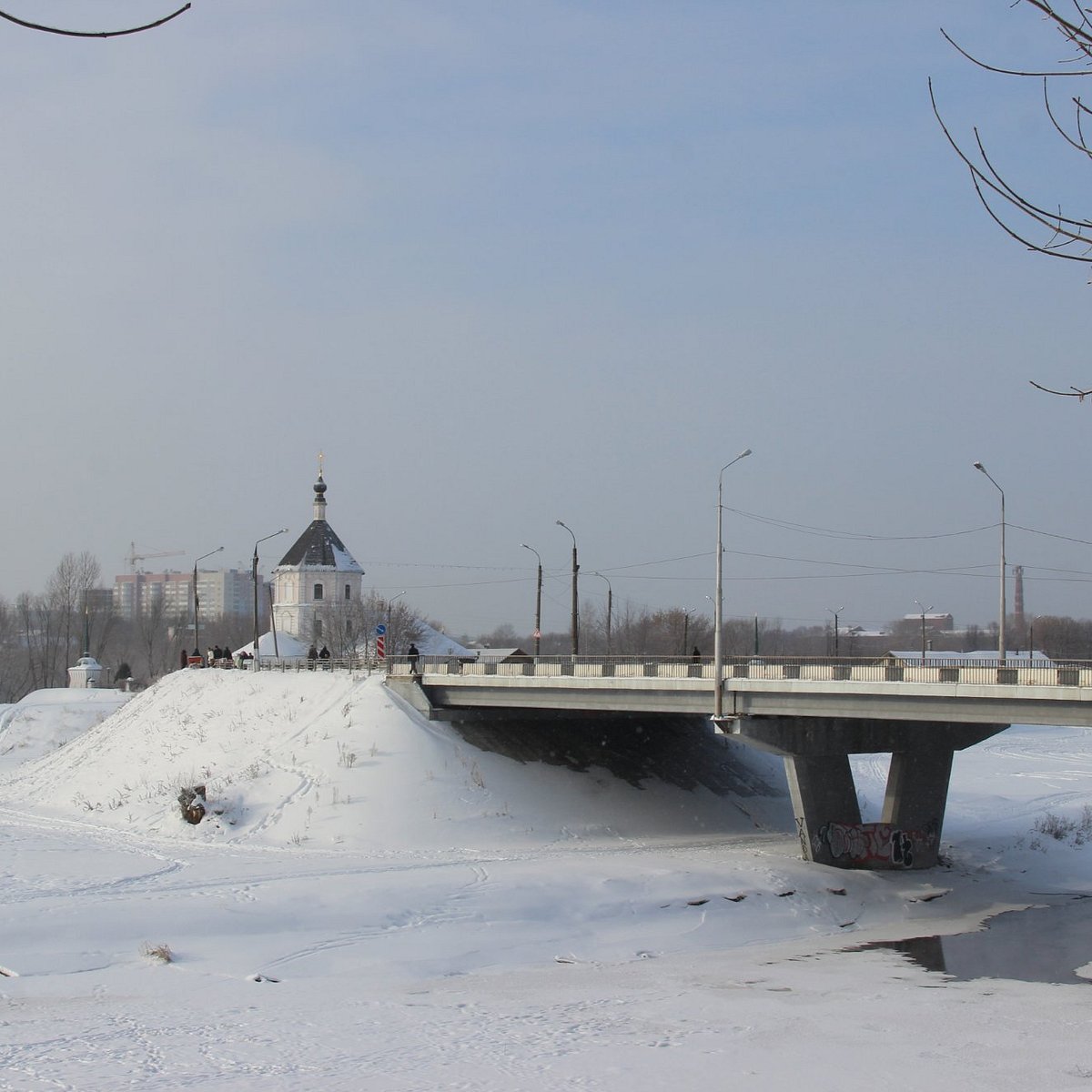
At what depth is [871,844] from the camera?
39469mm

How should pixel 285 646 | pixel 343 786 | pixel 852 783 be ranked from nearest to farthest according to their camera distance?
pixel 852 783 → pixel 343 786 → pixel 285 646

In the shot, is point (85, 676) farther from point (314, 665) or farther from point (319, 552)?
point (314, 665)

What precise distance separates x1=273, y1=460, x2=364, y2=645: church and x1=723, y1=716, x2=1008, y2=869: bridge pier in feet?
229

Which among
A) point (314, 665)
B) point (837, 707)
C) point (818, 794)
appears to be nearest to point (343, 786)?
point (314, 665)

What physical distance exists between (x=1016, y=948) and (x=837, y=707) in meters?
7.76

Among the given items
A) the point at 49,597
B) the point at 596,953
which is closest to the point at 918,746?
the point at 596,953

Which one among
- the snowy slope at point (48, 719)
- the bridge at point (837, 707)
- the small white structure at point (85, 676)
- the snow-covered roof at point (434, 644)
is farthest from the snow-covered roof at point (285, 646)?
the bridge at point (837, 707)

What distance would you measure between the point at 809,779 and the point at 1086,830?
44.0 ft

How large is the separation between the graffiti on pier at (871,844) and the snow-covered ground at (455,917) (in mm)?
678

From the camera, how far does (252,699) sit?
171 ft

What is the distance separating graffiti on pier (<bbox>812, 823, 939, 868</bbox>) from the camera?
39000mm

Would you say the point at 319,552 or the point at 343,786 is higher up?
the point at 319,552

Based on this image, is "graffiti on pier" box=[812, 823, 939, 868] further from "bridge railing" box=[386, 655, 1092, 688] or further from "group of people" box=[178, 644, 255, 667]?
"group of people" box=[178, 644, 255, 667]

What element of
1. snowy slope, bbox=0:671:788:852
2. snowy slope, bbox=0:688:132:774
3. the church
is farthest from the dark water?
the church
